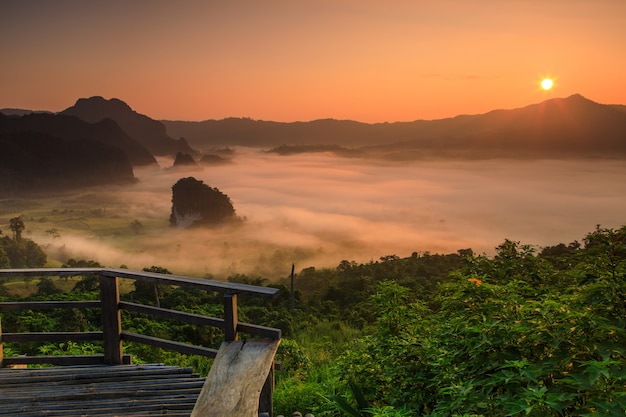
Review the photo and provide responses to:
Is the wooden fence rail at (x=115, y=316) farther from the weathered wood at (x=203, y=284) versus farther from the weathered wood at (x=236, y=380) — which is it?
the weathered wood at (x=236, y=380)

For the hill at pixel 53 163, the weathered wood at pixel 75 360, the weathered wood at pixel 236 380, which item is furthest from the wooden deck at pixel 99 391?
the hill at pixel 53 163

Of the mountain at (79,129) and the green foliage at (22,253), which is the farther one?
the mountain at (79,129)

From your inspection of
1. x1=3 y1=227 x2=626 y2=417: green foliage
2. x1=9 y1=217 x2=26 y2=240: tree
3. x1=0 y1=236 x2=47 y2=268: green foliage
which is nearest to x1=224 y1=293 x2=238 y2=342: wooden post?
x1=3 y1=227 x2=626 y2=417: green foliage

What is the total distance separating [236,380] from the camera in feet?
11.0

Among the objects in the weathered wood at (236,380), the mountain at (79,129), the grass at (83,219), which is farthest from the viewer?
the mountain at (79,129)

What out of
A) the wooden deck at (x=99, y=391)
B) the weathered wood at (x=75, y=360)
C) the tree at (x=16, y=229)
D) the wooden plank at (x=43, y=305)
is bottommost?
the tree at (x=16, y=229)

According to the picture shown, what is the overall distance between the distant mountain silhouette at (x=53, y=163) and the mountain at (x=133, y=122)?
23835 millimetres

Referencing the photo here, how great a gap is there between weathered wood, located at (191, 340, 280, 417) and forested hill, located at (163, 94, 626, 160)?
138072 mm

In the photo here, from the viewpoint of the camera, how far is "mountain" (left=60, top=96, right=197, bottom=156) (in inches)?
5782

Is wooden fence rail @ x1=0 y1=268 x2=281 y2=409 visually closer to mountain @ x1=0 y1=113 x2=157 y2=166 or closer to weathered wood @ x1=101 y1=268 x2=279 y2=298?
weathered wood @ x1=101 y1=268 x2=279 y2=298

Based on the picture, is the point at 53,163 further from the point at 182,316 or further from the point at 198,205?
the point at 182,316

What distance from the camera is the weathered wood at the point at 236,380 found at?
2.96 metres

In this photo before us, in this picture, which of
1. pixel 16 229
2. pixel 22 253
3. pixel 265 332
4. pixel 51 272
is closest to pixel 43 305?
pixel 51 272

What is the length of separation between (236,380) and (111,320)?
1.83 meters
